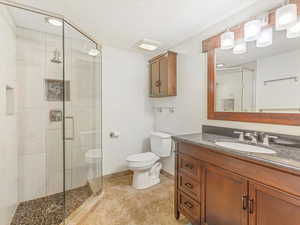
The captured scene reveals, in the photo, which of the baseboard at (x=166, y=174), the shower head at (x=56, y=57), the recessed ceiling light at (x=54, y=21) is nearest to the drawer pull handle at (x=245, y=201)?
the baseboard at (x=166, y=174)

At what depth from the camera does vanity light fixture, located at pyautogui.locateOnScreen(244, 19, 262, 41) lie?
1.42m

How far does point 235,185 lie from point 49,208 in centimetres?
205

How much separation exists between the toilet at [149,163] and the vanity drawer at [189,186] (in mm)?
746

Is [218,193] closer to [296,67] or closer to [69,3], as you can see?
[296,67]

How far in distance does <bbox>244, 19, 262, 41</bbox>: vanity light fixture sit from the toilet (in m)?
1.64

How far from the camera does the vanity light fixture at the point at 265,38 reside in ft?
4.56

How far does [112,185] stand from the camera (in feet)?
7.80

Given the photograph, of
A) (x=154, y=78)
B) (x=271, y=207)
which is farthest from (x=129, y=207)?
(x=154, y=78)

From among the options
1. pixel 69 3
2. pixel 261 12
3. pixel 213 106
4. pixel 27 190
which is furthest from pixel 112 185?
pixel 261 12

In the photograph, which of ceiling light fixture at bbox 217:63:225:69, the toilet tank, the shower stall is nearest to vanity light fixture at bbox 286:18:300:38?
ceiling light fixture at bbox 217:63:225:69

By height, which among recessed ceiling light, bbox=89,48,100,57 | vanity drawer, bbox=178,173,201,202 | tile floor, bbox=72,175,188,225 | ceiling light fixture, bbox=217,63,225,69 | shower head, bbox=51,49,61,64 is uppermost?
recessed ceiling light, bbox=89,48,100,57

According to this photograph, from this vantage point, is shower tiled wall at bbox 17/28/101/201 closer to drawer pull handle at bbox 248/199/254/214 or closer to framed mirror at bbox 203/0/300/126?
framed mirror at bbox 203/0/300/126


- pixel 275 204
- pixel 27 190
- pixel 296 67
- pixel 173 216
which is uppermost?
pixel 296 67

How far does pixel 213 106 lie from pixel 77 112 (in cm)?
189
